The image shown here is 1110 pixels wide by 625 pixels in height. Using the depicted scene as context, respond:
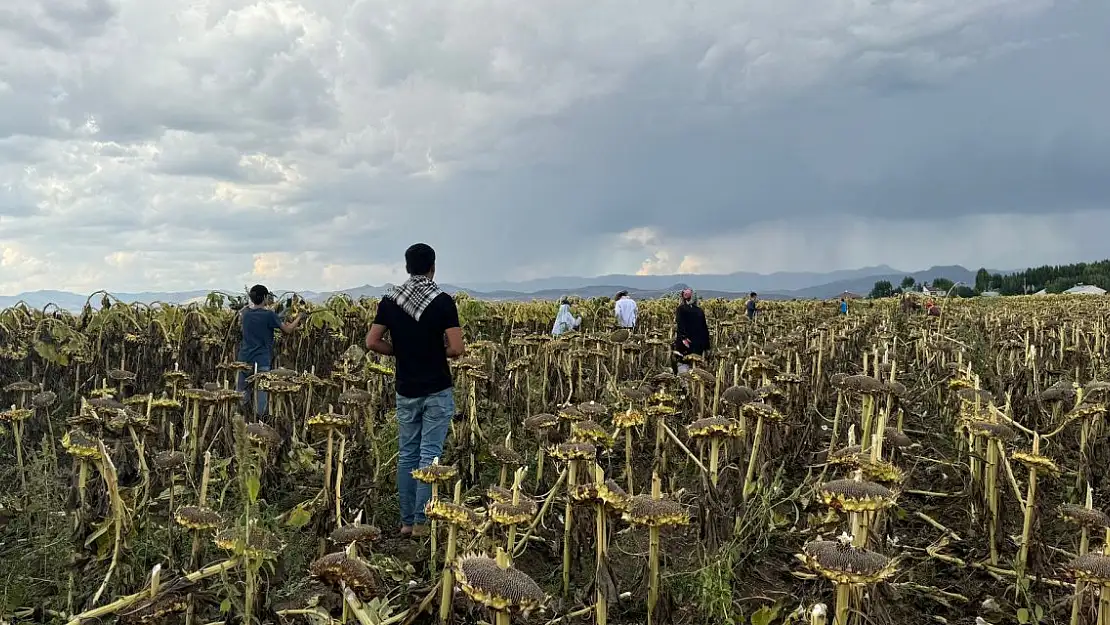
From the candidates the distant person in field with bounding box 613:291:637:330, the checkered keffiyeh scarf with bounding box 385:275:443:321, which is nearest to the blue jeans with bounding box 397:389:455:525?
the checkered keffiyeh scarf with bounding box 385:275:443:321

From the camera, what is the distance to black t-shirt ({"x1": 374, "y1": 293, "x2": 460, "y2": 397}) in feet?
16.0

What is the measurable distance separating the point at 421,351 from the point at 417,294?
39cm

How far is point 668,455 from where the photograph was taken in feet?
18.1

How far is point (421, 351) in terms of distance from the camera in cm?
489

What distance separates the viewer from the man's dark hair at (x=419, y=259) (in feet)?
15.9

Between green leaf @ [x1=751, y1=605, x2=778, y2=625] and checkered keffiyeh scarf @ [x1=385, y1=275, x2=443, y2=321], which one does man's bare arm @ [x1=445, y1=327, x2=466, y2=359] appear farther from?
green leaf @ [x1=751, y1=605, x2=778, y2=625]

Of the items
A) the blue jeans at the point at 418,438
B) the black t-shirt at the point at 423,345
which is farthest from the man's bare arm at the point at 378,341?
the blue jeans at the point at 418,438

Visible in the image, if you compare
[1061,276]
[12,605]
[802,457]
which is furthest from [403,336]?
[1061,276]

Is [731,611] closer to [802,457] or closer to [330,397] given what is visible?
[802,457]

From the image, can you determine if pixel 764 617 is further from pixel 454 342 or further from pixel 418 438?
pixel 418 438

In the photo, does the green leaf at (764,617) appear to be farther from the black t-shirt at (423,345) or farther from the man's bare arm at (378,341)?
the man's bare arm at (378,341)

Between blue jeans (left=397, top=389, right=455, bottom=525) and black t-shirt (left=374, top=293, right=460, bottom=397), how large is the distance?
83mm

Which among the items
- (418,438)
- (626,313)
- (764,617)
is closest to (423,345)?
(418,438)

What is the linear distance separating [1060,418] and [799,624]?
3724 mm
